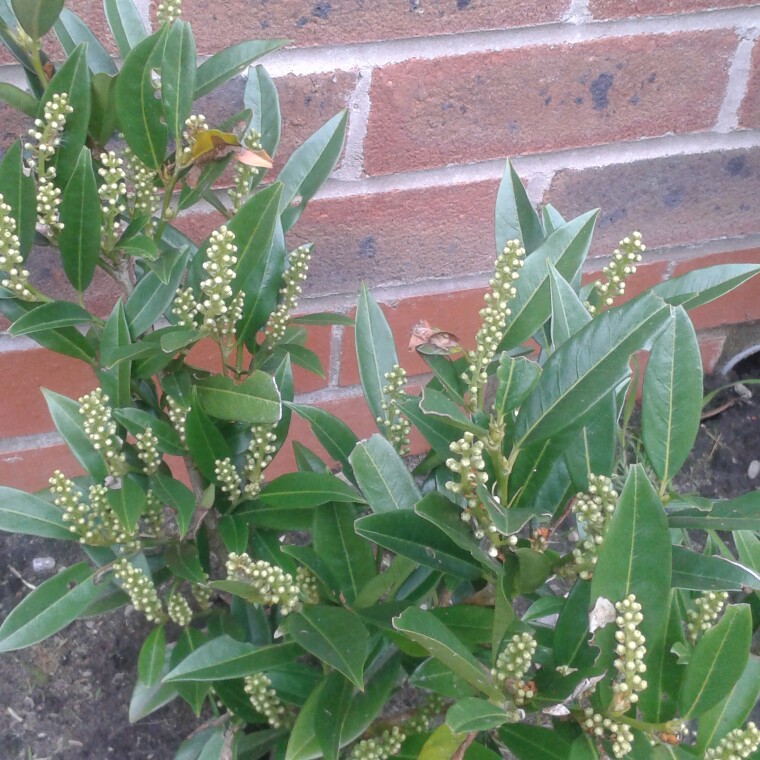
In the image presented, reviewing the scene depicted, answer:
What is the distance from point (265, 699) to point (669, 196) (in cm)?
84

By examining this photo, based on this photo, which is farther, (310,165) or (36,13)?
(310,165)

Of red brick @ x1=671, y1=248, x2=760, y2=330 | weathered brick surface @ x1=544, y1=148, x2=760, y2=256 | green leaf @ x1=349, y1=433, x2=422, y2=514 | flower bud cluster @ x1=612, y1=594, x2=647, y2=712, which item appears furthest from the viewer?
red brick @ x1=671, y1=248, x2=760, y2=330

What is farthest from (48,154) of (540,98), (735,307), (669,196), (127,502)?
(735,307)

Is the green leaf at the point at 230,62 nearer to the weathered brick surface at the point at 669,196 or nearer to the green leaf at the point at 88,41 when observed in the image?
the green leaf at the point at 88,41

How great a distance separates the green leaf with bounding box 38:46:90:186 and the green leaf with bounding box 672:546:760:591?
0.46 m

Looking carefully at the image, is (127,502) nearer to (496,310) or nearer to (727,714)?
(496,310)

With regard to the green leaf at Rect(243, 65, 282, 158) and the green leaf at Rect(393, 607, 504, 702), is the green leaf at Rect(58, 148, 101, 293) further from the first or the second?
the green leaf at Rect(393, 607, 504, 702)

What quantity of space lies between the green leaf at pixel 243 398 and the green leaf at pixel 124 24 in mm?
271

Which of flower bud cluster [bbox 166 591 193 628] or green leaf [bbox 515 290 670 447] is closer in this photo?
green leaf [bbox 515 290 670 447]

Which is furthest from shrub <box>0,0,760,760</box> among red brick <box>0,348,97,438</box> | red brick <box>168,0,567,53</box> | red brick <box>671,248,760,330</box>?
red brick <box>671,248,760,330</box>

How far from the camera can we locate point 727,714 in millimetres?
520

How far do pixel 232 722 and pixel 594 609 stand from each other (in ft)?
1.35

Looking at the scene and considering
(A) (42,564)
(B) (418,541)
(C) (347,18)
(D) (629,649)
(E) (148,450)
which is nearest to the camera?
(D) (629,649)

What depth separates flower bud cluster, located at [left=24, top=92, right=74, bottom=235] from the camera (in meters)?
0.53
